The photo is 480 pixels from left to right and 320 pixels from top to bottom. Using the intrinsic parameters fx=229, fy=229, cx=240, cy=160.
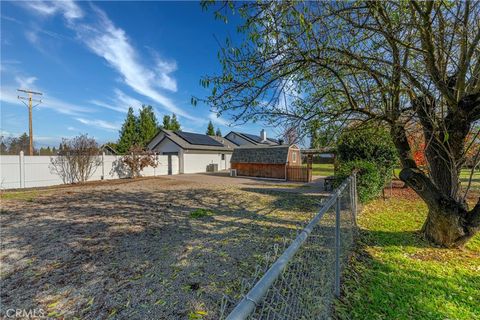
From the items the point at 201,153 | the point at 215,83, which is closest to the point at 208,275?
the point at 215,83

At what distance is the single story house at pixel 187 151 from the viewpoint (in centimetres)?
2244

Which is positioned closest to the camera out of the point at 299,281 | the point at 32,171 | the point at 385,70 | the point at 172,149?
the point at 299,281

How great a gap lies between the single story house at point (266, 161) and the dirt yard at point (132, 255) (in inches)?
365

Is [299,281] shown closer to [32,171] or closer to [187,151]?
[32,171]

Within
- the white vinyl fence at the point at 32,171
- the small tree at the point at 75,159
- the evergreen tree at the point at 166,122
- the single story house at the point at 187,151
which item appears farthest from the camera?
the evergreen tree at the point at 166,122

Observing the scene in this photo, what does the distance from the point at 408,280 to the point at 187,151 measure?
68.9 feet

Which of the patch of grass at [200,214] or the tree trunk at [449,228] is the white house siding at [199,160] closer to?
the patch of grass at [200,214]

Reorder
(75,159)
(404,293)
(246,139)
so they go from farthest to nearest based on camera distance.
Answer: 1. (246,139)
2. (75,159)
3. (404,293)

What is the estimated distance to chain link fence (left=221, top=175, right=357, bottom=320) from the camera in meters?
1.12

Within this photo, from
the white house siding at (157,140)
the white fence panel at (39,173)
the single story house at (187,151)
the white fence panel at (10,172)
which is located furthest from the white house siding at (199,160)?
the white fence panel at (10,172)

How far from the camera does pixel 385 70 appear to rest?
4223 mm

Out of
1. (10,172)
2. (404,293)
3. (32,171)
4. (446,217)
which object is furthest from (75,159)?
(446,217)

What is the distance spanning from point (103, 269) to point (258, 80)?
4.07 m

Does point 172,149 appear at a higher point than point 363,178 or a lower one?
higher
